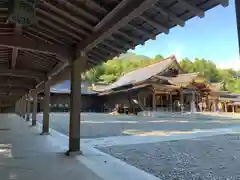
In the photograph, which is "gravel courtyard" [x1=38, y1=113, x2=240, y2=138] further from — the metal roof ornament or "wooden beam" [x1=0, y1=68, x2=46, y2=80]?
the metal roof ornament

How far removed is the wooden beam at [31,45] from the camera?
4426mm

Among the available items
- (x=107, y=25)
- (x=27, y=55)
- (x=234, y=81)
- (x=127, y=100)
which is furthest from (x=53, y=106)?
(x=234, y=81)

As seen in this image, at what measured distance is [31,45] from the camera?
462 centimetres

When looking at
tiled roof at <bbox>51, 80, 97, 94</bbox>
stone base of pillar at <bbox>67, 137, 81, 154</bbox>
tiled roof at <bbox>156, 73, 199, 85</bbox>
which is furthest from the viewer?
tiled roof at <bbox>51, 80, 97, 94</bbox>

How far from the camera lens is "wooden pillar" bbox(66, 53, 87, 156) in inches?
187

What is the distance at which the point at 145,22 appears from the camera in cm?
326

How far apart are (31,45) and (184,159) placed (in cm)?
336

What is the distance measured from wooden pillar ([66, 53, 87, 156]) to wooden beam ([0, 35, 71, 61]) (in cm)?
28

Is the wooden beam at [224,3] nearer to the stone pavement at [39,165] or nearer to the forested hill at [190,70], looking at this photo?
the stone pavement at [39,165]

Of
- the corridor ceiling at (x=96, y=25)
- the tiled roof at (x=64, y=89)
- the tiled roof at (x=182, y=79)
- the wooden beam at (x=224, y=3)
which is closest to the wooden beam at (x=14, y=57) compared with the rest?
the corridor ceiling at (x=96, y=25)

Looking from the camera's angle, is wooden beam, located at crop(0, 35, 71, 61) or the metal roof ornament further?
wooden beam, located at crop(0, 35, 71, 61)

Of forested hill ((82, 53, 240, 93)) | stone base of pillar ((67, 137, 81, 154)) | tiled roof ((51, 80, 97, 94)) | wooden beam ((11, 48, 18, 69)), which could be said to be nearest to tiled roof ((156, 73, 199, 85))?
tiled roof ((51, 80, 97, 94))

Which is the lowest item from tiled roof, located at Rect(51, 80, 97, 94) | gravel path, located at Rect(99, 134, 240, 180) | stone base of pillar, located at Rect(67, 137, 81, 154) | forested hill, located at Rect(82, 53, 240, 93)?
gravel path, located at Rect(99, 134, 240, 180)

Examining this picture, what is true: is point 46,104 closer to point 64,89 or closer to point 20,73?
point 20,73
